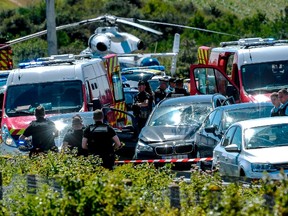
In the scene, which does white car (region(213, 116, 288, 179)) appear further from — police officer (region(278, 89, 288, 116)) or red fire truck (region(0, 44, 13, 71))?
red fire truck (region(0, 44, 13, 71))

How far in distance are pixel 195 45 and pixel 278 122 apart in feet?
179

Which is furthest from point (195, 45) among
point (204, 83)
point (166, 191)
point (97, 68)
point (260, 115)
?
point (166, 191)

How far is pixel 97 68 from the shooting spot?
25859 mm

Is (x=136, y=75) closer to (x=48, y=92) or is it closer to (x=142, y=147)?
(x=48, y=92)

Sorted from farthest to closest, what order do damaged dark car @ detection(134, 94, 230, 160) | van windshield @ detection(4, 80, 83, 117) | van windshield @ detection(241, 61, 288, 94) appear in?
1. van windshield @ detection(241, 61, 288, 94)
2. van windshield @ detection(4, 80, 83, 117)
3. damaged dark car @ detection(134, 94, 230, 160)

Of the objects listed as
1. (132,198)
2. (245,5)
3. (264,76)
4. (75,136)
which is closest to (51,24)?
(264,76)

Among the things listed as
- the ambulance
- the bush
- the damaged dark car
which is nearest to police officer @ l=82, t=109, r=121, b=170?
the damaged dark car

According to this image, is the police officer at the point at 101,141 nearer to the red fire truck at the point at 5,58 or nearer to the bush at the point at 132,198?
the bush at the point at 132,198

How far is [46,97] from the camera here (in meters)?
24.2

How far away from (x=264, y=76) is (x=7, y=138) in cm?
644

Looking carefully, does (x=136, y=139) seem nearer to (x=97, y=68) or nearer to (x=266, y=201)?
(x=97, y=68)

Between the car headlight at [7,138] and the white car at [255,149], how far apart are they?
6.33 meters

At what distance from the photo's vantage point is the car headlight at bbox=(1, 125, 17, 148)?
22.8 m

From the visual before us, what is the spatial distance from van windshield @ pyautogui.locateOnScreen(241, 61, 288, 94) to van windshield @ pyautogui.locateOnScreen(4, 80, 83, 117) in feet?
13.9
